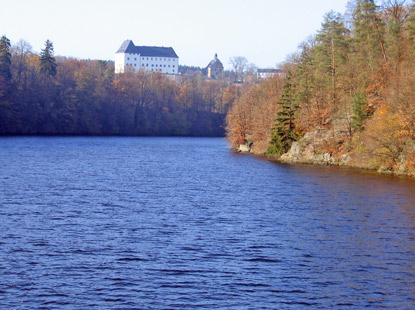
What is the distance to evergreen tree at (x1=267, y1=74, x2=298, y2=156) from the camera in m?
68.5

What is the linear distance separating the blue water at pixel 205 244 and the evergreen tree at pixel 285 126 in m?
26.8

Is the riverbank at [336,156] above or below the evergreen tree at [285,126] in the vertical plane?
below

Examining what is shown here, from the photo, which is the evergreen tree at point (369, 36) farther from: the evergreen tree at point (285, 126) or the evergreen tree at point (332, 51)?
the evergreen tree at point (285, 126)

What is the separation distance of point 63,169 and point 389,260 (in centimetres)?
3582

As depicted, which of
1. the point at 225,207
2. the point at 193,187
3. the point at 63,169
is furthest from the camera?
the point at 63,169

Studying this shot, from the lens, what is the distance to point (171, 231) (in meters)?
24.5

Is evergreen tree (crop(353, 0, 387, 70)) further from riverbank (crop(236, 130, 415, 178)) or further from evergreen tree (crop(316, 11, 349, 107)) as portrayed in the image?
riverbank (crop(236, 130, 415, 178))

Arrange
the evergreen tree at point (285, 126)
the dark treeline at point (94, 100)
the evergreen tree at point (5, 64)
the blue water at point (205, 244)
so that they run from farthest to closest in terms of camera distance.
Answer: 1. the dark treeline at point (94, 100)
2. the evergreen tree at point (5, 64)
3. the evergreen tree at point (285, 126)
4. the blue water at point (205, 244)

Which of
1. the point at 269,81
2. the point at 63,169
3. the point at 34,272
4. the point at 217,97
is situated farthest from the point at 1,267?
the point at 217,97

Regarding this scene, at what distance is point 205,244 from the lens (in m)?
22.3

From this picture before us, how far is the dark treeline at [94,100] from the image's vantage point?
11612cm

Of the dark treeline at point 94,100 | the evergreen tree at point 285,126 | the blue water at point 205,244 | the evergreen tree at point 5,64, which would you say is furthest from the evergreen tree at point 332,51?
the evergreen tree at point 5,64

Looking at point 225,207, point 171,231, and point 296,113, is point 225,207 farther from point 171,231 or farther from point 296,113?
point 296,113

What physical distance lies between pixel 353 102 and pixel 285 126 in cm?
1227
